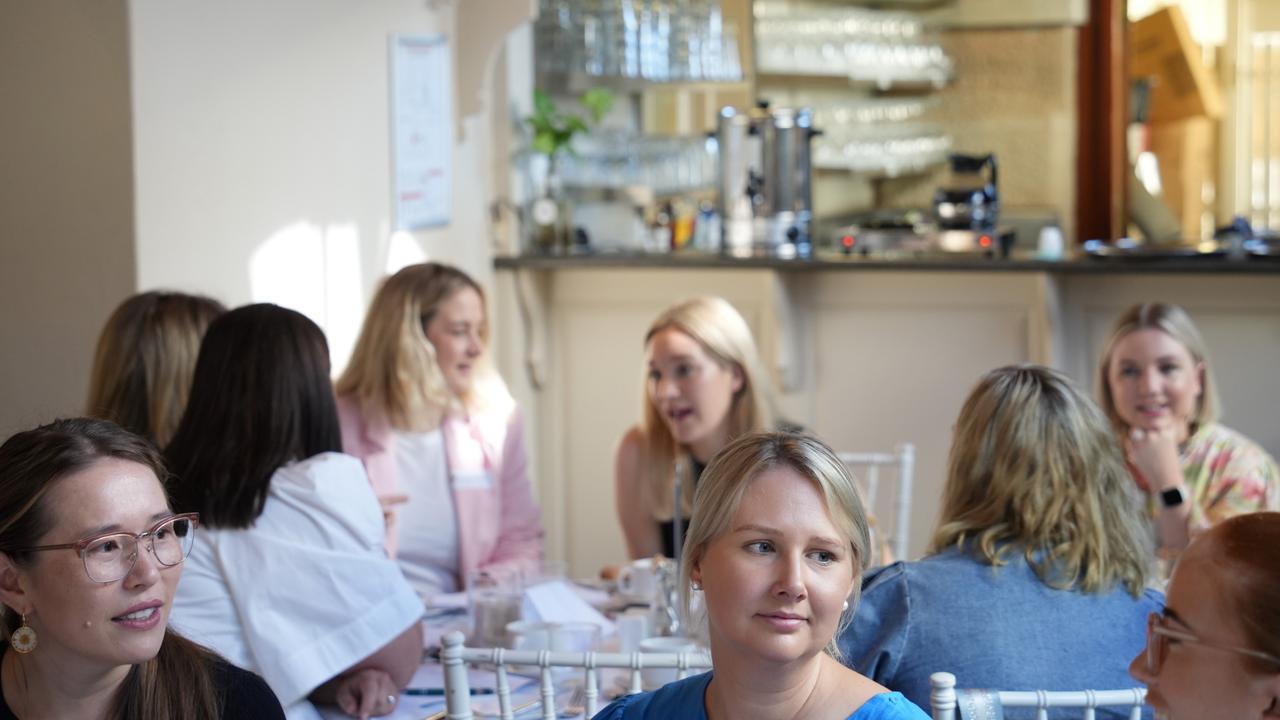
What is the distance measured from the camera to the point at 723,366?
2.91m

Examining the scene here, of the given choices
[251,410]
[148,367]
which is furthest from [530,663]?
[148,367]

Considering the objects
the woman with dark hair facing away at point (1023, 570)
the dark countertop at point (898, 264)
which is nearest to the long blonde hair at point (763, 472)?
the woman with dark hair facing away at point (1023, 570)

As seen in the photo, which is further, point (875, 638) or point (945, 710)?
point (875, 638)

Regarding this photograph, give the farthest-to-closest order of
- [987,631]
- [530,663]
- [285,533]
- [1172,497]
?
[1172,497] < [285,533] < [987,631] < [530,663]

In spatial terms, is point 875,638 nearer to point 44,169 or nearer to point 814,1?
point 44,169

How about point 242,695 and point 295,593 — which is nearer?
point 242,695

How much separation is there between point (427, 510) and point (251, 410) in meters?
0.90

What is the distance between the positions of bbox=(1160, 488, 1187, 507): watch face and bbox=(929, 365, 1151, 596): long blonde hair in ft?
2.29

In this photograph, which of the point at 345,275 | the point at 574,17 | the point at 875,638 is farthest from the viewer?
the point at 574,17

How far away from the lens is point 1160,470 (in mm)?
2670

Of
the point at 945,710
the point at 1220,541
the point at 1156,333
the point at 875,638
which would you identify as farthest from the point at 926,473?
the point at 1220,541

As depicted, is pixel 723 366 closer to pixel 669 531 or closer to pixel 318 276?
pixel 669 531

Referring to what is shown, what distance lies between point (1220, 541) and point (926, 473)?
9.59ft

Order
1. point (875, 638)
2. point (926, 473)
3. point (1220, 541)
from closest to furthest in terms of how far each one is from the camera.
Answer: point (1220, 541)
point (875, 638)
point (926, 473)
